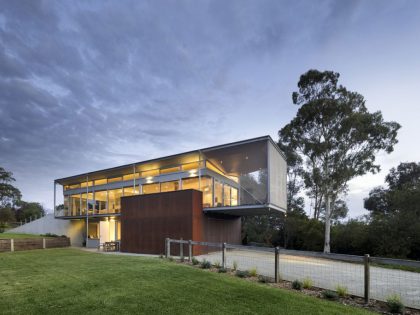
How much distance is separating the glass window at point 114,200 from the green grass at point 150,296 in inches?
567

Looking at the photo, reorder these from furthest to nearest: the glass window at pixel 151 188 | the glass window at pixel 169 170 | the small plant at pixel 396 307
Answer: the glass window at pixel 151 188, the glass window at pixel 169 170, the small plant at pixel 396 307

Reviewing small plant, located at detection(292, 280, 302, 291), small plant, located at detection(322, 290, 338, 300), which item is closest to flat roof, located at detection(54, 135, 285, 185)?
small plant, located at detection(292, 280, 302, 291)

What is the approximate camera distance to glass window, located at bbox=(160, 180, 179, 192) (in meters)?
18.3

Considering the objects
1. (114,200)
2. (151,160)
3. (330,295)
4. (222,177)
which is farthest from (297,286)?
(114,200)

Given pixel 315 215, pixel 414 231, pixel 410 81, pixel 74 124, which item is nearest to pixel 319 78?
pixel 410 81

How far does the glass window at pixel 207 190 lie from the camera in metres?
16.7

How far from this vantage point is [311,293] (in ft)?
19.9

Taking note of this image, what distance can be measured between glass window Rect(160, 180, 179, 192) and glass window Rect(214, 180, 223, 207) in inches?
105

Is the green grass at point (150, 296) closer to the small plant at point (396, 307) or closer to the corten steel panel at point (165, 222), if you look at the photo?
the small plant at point (396, 307)

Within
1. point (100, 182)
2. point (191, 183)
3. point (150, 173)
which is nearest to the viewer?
Result: point (191, 183)

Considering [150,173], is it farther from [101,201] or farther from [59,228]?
[59,228]

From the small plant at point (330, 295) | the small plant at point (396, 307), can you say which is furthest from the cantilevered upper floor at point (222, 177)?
the small plant at point (396, 307)

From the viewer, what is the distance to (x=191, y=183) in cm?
1767

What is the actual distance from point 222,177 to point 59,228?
2124 centimetres
